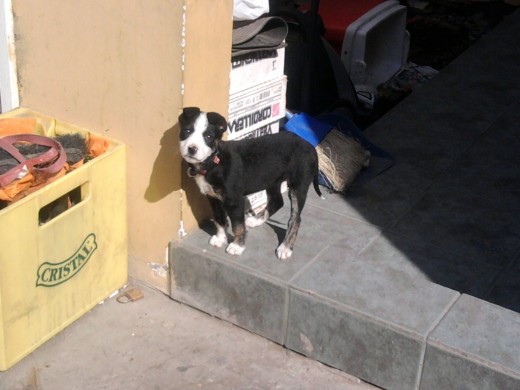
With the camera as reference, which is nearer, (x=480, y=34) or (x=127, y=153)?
(x=127, y=153)

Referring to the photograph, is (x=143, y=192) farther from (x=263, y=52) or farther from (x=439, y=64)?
(x=439, y=64)

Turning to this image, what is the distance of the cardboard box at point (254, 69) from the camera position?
13.8ft

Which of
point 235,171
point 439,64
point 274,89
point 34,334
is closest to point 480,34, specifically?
point 439,64

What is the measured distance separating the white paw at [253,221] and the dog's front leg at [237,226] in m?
0.29

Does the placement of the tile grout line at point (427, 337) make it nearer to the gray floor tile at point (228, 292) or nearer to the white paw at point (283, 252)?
the gray floor tile at point (228, 292)

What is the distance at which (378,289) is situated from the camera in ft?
12.5

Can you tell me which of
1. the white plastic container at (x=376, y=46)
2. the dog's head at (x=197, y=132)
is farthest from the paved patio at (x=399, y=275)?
the white plastic container at (x=376, y=46)

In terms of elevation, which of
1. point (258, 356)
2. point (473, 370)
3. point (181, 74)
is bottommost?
point (258, 356)

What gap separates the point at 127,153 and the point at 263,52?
0.90 meters

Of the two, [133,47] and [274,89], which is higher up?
[133,47]

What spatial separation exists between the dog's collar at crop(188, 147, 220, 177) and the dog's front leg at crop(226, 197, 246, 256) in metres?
0.24

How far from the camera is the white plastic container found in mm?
6352

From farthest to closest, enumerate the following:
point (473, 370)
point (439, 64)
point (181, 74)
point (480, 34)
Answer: point (480, 34)
point (439, 64)
point (181, 74)
point (473, 370)

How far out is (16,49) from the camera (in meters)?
4.27
